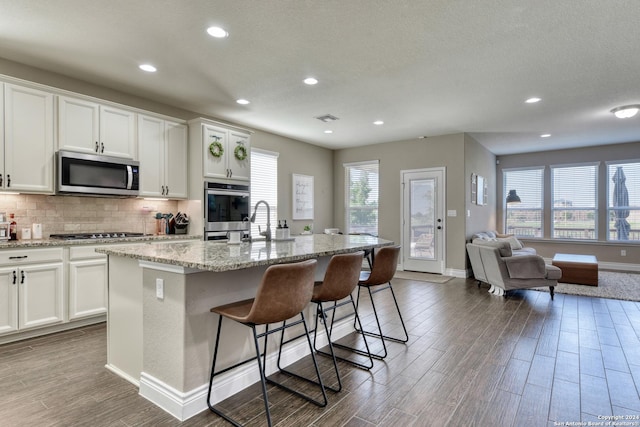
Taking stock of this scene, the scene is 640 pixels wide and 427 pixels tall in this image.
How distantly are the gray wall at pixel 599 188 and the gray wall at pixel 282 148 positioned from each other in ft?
15.2

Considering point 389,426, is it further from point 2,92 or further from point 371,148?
point 371,148

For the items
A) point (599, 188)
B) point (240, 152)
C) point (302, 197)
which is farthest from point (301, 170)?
point (599, 188)

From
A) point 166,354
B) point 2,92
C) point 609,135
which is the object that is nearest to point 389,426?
point 166,354

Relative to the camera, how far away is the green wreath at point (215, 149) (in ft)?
15.3

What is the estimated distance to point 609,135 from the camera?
21.7ft

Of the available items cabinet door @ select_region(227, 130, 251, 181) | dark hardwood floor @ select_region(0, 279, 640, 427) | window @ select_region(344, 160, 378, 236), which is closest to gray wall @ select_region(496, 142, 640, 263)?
window @ select_region(344, 160, 378, 236)

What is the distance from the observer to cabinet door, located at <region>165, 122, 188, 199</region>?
451cm

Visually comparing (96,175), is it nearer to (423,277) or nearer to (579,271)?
(423,277)

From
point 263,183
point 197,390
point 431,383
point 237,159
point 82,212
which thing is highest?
point 237,159

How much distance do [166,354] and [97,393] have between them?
64cm

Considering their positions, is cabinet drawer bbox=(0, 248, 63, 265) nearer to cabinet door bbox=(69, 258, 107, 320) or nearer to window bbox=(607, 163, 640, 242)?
cabinet door bbox=(69, 258, 107, 320)

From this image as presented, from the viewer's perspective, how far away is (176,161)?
15.1 ft

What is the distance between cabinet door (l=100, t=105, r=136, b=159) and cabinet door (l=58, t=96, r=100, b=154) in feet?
0.20

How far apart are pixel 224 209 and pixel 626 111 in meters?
5.84
